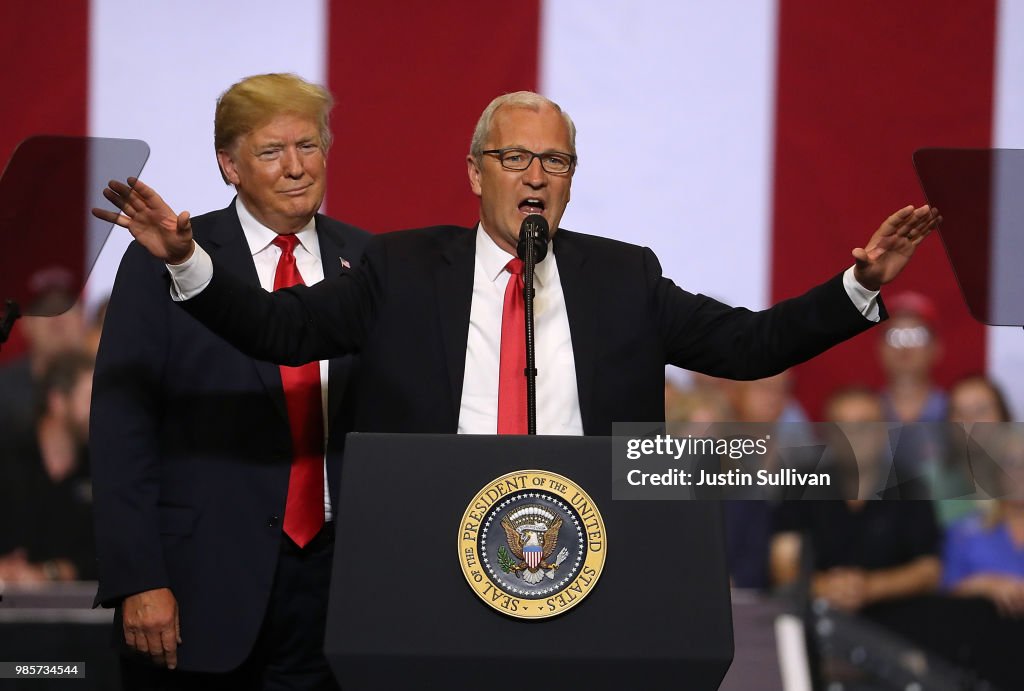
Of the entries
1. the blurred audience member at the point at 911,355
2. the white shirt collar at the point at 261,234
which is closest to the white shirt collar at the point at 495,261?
the white shirt collar at the point at 261,234

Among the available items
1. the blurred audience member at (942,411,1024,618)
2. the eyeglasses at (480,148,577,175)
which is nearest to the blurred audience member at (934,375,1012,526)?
the blurred audience member at (942,411,1024,618)

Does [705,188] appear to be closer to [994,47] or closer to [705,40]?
[705,40]

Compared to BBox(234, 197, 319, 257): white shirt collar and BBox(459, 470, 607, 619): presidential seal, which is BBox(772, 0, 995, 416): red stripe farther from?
BBox(459, 470, 607, 619): presidential seal

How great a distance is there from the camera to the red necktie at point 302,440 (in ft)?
7.36

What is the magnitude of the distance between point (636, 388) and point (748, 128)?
1952 mm

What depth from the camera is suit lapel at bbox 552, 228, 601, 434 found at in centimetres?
195

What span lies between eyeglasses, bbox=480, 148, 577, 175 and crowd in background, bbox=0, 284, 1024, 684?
5.37ft

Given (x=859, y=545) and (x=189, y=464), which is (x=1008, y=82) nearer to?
(x=859, y=545)

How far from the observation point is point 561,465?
150 centimetres

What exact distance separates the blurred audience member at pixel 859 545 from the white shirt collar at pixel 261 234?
6.15 ft

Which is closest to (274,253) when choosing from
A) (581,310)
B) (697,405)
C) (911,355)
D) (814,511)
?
(581,310)

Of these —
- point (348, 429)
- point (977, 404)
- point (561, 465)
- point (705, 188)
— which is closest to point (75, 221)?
point (348, 429)

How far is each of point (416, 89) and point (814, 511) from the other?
5.71ft

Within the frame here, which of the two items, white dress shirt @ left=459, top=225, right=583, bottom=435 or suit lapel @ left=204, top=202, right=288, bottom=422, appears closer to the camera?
white dress shirt @ left=459, top=225, right=583, bottom=435
